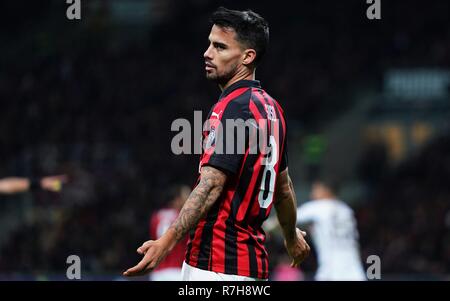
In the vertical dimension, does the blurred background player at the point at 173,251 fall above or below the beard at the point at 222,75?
below

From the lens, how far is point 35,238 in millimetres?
17438

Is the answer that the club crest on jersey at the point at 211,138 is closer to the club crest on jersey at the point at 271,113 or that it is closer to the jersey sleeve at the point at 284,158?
the club crest on jersey at the point at 271,113

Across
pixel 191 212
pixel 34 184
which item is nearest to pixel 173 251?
pixel 34 184

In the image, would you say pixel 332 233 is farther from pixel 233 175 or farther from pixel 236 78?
pixel 233 175

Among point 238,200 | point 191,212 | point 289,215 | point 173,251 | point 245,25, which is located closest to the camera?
point 191,212

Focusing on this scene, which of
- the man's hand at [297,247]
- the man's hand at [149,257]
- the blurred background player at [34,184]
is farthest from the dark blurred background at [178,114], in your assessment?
the man's hand at [149,257]

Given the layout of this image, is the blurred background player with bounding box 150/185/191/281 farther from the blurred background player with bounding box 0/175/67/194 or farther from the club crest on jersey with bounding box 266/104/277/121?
the club crest on jersey with bounding box 266/104/277/121

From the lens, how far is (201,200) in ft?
13.1

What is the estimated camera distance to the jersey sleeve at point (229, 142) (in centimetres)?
405

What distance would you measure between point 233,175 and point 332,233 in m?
6.26

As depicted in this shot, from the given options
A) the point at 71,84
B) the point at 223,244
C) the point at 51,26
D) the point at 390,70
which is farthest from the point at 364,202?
the point at 223,244

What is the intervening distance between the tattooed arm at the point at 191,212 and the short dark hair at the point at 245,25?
68 centimetres
